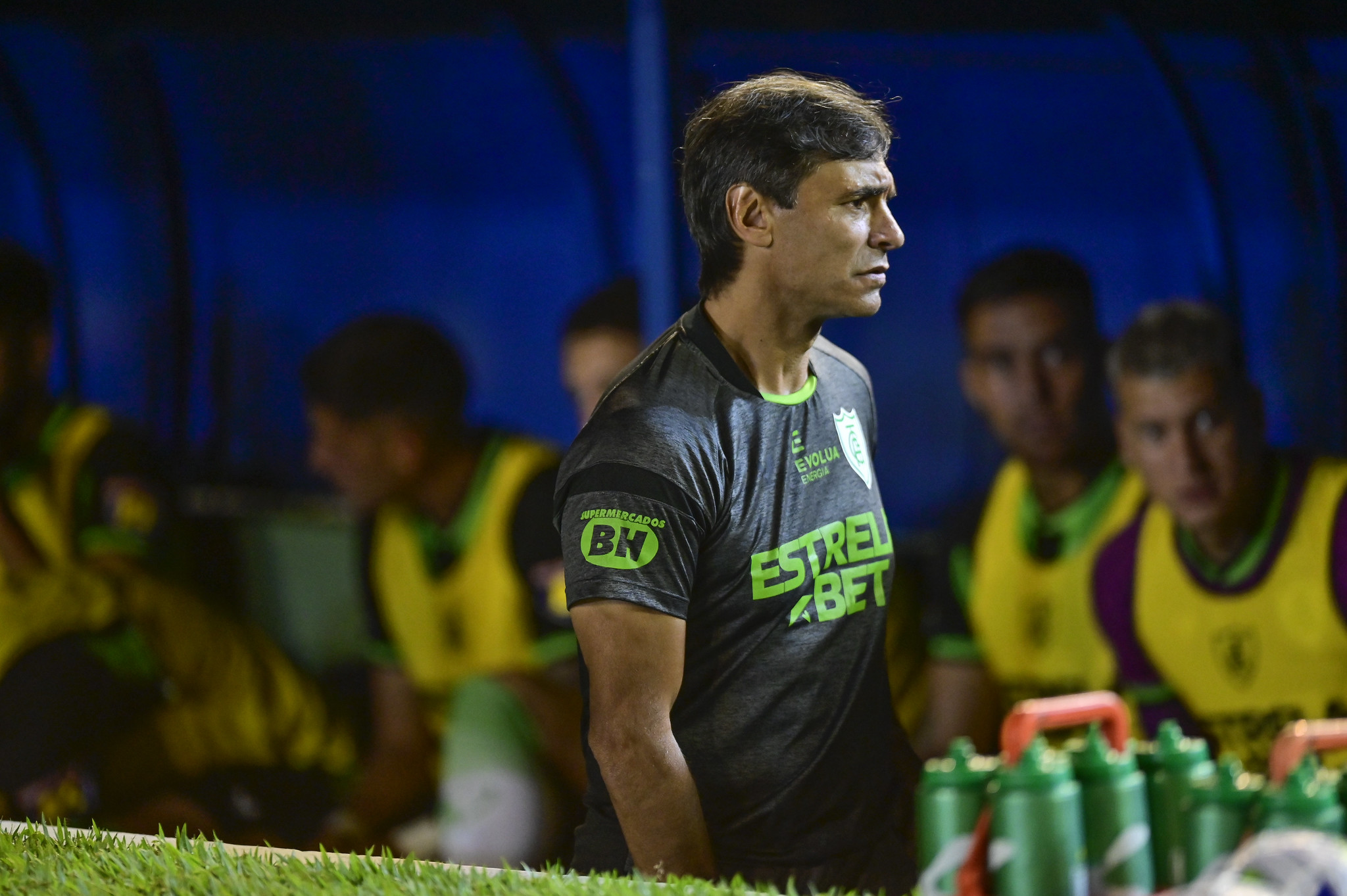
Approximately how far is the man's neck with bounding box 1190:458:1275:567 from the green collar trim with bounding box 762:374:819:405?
1193 millimetres

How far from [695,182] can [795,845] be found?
832 mm

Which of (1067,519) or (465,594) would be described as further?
(465,594)

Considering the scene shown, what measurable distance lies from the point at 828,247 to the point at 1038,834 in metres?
0.88

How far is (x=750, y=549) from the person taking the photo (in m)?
1.69

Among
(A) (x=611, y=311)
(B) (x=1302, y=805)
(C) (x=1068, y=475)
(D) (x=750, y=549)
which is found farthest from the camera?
(A) (x=611, y=311)

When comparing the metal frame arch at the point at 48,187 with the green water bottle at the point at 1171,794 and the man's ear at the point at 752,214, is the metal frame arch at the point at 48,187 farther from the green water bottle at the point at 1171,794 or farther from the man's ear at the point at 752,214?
the green water bottle at the point at 1171,794

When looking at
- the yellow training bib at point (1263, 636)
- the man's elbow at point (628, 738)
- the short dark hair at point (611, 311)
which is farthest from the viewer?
the short dark hair at point (611, 311)

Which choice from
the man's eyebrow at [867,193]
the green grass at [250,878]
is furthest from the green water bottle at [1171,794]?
the man's eyebrow at [867,193]

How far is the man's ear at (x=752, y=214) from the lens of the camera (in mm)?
1772

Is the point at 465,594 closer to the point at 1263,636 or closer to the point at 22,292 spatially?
the point at 22,292

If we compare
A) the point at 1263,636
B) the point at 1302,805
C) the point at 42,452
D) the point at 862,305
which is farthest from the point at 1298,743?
the point at 42,452

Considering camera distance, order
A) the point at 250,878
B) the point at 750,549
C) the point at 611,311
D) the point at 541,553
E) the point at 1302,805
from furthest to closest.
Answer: the point at 541,553 → the point at 611,311 → the point at 750,549 → the point at 250,878 → the point at 1302,805

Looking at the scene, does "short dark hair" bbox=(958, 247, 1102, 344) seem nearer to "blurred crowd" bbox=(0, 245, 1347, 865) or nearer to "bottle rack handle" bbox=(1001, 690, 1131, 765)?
"blurred crowd" bbox=(0, 245, 1347, 865)

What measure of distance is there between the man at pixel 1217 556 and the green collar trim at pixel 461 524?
1.35 metres
